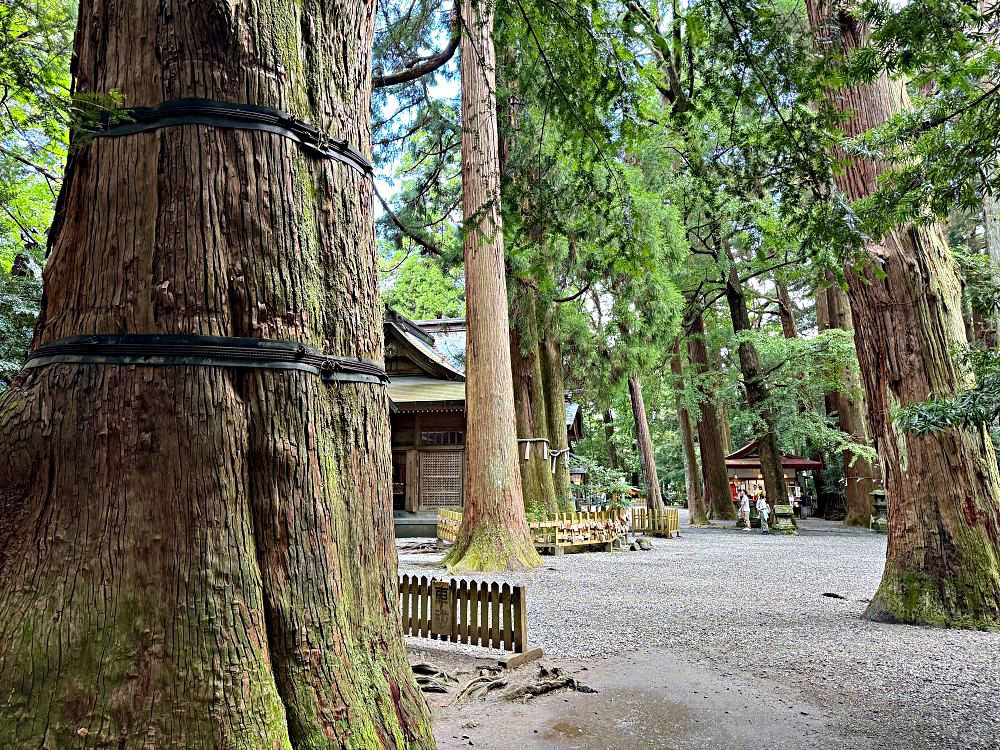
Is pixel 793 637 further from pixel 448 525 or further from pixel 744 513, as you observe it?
pixel 744 513

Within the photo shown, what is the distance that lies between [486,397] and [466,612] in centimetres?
518

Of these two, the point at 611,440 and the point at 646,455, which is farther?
the point at 611,440

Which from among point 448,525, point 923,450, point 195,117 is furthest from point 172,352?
point 448,525

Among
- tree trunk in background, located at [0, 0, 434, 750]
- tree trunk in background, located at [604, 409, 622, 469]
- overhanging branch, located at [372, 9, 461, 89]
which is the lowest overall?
tree trunk in background, located at [0, 0, 434, 750]

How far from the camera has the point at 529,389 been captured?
49.2ft

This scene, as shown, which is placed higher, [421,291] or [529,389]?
[421,291]

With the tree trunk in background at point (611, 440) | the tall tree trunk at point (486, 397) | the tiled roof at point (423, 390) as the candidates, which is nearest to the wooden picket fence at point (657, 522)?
the tiled roof at point (423, 390)

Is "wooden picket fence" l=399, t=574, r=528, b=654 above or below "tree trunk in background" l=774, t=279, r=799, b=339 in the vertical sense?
below

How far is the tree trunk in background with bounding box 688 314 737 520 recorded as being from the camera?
75.3 feet

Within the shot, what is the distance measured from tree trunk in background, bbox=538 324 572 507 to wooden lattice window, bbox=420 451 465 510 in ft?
10.4

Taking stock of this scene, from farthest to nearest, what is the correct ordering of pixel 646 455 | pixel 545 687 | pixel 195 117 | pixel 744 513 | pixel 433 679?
pixel 646 455 < pixel 744 513 < pixel 433 679 < pixel 545 687 < pixel 195 117

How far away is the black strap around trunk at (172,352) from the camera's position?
71.4 inches

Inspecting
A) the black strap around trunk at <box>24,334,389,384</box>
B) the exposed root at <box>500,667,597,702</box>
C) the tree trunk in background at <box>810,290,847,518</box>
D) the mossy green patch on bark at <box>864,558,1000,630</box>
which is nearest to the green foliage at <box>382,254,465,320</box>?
the tree trunk in background at <box>810,290,847,518</box>

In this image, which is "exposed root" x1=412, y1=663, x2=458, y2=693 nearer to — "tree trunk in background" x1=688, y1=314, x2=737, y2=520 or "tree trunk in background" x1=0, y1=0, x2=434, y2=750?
"tree trunk in background" x1=0, y1=0, x2=434, y2=750
